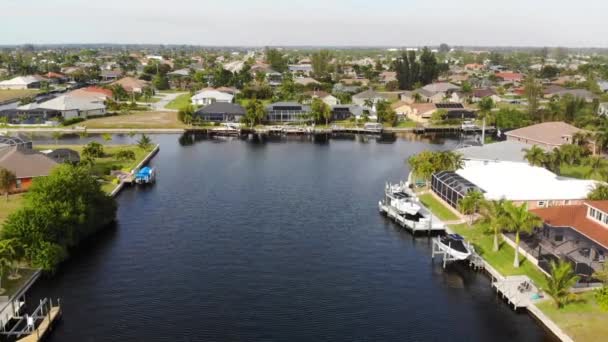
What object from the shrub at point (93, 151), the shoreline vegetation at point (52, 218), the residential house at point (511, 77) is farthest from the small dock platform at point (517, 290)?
the residential house at point (511, 77)

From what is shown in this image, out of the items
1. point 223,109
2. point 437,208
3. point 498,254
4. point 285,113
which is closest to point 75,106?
point 223,109

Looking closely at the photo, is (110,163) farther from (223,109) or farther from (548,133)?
(548,133)

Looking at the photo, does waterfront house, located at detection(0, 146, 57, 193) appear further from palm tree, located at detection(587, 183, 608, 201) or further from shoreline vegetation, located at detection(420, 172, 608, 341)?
palm tree, located at detection(587, 183, 608, 201)

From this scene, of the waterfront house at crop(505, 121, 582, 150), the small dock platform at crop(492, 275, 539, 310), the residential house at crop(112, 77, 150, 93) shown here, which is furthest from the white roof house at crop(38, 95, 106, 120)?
the small dock platform at crop(492, 275, 539, 310)

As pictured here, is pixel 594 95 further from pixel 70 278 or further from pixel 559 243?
pixel 70 278

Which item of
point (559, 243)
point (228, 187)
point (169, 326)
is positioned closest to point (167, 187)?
point (228, 187)

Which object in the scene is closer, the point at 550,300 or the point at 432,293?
the point at 550,300
